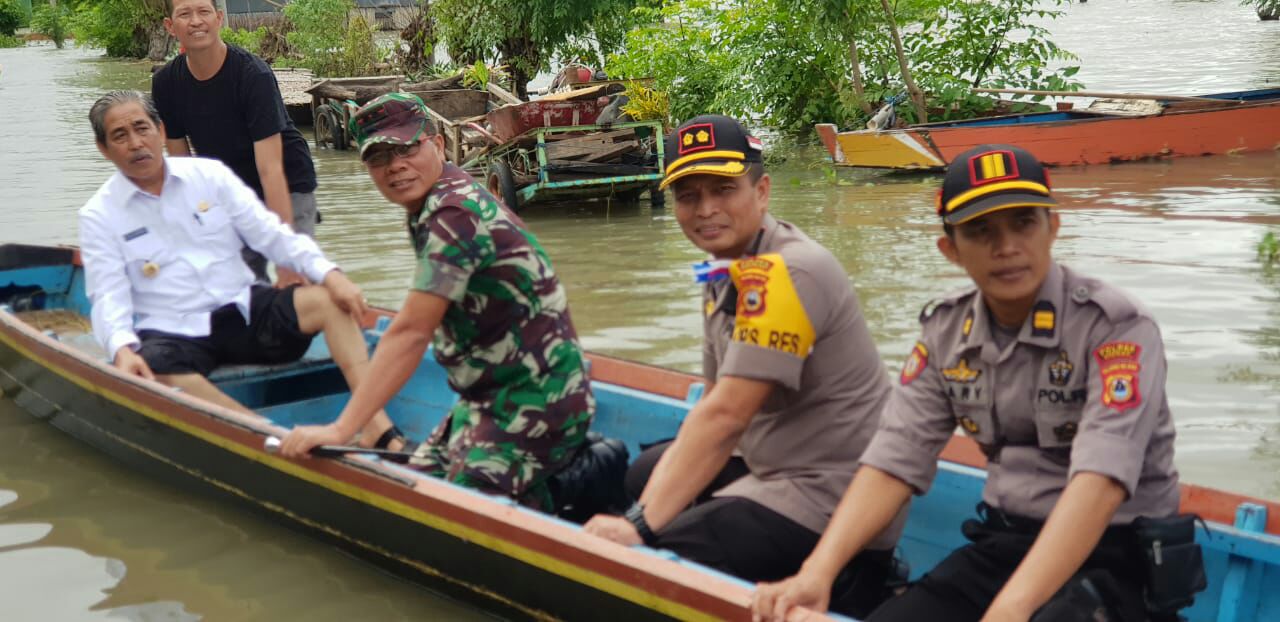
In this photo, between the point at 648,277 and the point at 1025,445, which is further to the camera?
the point at 648,277

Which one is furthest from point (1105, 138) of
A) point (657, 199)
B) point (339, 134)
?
point (339, 134)

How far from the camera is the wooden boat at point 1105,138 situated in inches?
473

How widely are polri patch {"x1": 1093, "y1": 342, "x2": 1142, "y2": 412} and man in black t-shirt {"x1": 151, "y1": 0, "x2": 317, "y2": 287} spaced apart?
3.87 meters

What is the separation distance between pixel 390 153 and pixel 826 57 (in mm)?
11602

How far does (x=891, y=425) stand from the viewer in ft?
9.00

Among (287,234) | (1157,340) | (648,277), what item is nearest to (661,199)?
(648,277)

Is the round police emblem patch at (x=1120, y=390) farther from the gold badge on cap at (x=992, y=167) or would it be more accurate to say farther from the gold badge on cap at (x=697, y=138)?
the gold badge on cap at (x=697, y=138)

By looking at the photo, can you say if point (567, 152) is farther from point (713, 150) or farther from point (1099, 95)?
point (713, 150)

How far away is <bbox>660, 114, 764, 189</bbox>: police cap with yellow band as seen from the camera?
293 cm

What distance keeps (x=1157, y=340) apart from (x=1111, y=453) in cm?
25

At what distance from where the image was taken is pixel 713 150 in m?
2.95

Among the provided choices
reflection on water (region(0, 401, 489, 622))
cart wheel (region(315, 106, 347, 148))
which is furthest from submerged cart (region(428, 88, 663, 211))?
cart wheel (region(315, 106, 347, 148))

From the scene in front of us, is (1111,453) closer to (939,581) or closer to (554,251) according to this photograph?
(939,581)

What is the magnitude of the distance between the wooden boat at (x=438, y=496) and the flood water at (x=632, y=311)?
16 centimetres
